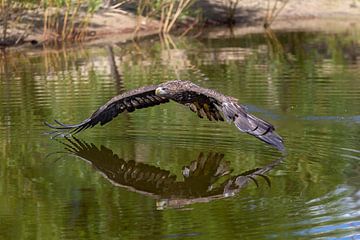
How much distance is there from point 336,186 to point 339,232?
65.9 inches

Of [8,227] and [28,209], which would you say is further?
[28,209]

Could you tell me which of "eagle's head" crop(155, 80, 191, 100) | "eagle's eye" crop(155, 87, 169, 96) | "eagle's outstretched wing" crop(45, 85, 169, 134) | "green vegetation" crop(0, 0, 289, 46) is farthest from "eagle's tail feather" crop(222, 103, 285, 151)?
"green vegetation" crop(0, 0, 289, 46)

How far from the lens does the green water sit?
8.90 metres

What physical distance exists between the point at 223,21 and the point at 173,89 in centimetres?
2167

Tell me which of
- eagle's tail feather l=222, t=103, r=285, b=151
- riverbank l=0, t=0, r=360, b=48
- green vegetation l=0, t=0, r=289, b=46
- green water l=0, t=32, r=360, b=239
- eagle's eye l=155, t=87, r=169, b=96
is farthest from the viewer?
riverbank l=0, t=0, r=360, b=48

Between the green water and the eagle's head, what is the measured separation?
799mm

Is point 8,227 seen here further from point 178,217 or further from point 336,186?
point 336,186

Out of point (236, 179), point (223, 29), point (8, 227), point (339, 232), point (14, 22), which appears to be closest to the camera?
point (339, 232)

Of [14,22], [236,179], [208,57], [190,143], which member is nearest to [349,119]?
[190,143]

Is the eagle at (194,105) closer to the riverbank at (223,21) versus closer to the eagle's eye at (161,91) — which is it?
the eagle's eye at (161,91)

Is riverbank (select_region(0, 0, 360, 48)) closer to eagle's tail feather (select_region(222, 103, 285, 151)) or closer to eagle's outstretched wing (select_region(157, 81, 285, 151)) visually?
eagle's outstretched wing (select_region(157, 81, 285, 151))

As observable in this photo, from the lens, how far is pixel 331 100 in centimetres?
1497

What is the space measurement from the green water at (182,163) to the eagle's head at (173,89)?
799 mm

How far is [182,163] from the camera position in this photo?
37.5 ft
